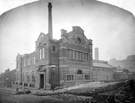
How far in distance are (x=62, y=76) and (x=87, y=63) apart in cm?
67

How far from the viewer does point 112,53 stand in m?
2.60

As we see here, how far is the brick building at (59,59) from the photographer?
100 inches

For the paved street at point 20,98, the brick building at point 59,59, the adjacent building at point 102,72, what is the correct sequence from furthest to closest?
the adjacent building at point 102,72, the brick building at point 59,59, the paved street at point 20,98

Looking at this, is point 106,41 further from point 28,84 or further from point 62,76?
point 28,84

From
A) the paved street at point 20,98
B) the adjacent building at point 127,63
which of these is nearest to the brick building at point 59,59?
the paved street at point 20,98

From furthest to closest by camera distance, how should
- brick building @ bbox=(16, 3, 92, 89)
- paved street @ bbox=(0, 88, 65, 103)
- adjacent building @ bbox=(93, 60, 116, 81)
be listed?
1. adjacent building @ bbox=(93, 60, 116, 81)
2. brick building @ bbox=(16, 3, 92, 89)
3. paved street @ bbox=(0, 88, 65, 103)

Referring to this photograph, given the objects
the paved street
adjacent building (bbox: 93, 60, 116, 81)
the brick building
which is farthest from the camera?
adjacent building (bbox: 93, 60, 116, 81)

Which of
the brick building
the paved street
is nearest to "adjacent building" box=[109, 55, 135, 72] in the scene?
the brick building

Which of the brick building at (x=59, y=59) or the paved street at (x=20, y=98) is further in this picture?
the brick building at (x=59, y=59)

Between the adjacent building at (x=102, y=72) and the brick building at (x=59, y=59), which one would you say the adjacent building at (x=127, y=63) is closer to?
the adjacent building at (x=102, y=72)

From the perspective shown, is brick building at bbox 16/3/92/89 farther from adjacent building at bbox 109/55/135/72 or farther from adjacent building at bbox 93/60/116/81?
adjacent building at bbox 109/55/135/72

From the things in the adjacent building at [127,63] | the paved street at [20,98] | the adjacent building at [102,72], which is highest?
the adjacent building at [127,63]

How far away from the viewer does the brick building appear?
8.36ft

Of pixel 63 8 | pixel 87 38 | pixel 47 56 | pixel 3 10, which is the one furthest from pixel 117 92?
A: pixel 3 10
